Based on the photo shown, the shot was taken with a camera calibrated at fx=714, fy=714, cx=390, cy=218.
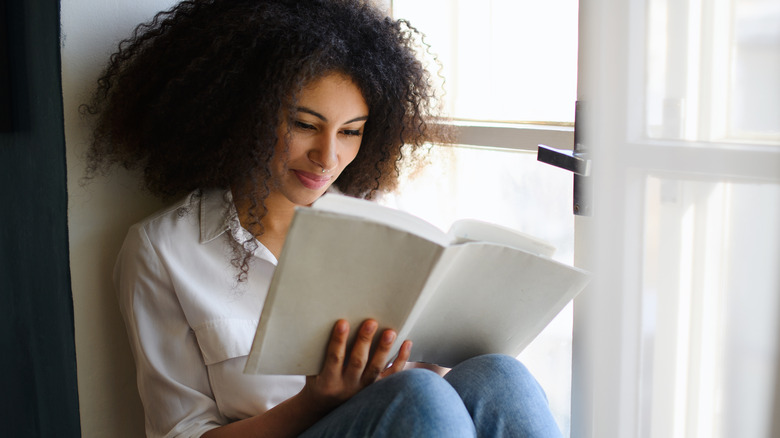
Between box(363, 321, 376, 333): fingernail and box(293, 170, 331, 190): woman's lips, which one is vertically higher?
box(293, 170, 331, 190): woman's lips

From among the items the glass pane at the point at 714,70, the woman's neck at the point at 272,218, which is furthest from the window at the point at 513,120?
the glass pane at the point at 714,70

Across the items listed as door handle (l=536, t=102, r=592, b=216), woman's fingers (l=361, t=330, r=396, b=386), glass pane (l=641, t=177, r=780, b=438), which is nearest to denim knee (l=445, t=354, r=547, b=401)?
woman's fingers (l=361, t=330, r=396, b=386)

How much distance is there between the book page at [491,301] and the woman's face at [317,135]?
312mm

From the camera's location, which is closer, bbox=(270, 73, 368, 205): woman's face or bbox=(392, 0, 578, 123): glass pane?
bbox=(270, 73, 368, 205): woman's face

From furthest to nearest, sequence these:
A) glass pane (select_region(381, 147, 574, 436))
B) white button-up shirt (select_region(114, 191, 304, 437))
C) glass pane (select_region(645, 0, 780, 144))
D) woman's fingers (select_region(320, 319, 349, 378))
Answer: glass pane (select_region(381, 147, 574, 436)), white button-up shirt (select_region(114, 191, 304, 437)), woman's fingers (select_region(320, 319, 349, 378)), glass pane (select_region(645, 0, 780, 144))

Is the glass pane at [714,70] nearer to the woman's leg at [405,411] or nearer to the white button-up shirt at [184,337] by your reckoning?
the woman's leg at [405,411]

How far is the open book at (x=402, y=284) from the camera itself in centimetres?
75

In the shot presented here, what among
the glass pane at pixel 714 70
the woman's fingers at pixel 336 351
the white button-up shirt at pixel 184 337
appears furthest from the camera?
the white button-up shirt at pixel 184 337

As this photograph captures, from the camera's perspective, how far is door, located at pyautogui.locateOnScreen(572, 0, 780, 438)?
421 mm

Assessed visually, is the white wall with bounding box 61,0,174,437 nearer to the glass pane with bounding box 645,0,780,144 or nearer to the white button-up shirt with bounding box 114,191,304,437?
the white button-up shirt with bounding box 114,191,304,437

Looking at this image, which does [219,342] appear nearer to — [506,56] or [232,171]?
[232,171]

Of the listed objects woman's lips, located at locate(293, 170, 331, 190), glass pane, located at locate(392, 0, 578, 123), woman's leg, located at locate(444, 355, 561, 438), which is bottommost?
woman's leg, located at locate(444, 355, 561, 438)

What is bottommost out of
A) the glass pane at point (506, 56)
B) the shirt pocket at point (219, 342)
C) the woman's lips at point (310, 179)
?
the shirt pocket at point (219, 342)

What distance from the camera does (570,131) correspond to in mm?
1165
